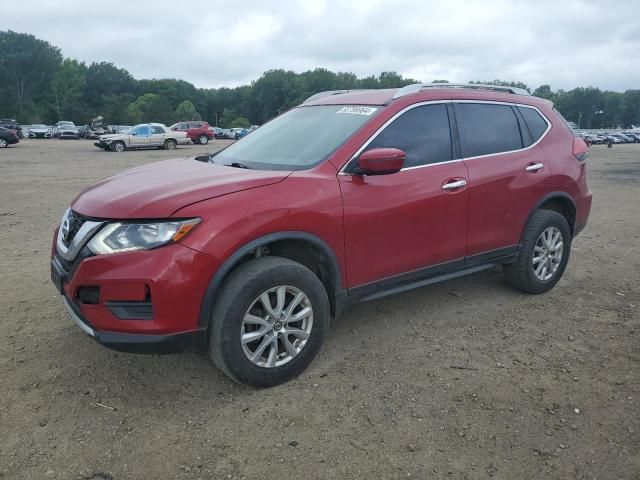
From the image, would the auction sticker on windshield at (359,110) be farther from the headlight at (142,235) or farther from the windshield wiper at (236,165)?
the headlight at (142,235)

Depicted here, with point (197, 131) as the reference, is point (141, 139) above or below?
below

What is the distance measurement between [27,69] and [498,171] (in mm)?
104294

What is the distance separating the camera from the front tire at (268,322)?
299 cm

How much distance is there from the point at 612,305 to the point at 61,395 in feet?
14.5

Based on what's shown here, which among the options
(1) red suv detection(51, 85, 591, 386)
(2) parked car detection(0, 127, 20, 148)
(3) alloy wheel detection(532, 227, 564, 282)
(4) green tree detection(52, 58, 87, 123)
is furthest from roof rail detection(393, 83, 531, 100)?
(4) green tree detection(52, 58, 87, 123)

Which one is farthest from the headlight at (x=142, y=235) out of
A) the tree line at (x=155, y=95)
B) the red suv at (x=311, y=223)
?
the tree line at (x=155, y=95)

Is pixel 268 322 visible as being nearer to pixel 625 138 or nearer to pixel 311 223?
pixel 311 223

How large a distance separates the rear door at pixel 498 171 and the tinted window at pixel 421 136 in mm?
187

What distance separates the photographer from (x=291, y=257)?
3.46 meters

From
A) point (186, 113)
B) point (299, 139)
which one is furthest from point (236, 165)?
point (186, 113)

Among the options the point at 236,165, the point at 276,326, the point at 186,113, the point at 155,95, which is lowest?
the point at 276,326

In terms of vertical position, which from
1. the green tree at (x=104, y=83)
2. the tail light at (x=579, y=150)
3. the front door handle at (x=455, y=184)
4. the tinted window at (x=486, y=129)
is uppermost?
the green tree at (x=104, y=83)

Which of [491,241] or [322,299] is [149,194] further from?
[491,241]

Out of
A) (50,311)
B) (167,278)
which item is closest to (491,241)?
(167,278)
